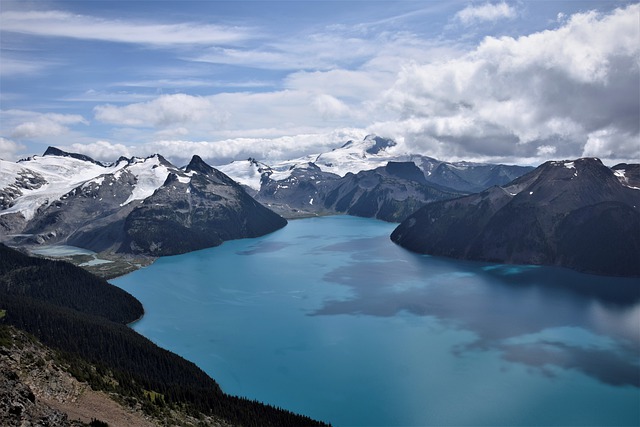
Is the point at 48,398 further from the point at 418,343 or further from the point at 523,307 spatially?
the point at 523,307

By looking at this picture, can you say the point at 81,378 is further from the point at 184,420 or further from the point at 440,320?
the point at 440,320

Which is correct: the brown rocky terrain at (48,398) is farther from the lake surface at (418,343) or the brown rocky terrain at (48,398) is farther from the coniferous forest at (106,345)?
the lake surface at (418,343)

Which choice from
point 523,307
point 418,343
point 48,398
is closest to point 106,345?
point 48,398

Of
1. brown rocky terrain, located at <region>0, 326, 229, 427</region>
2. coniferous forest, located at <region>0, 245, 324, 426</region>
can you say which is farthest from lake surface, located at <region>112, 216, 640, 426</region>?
brown rocky terrain, located at <region>0, 326, 229, 427</region>

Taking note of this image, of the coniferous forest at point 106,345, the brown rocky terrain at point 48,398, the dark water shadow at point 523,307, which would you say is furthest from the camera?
the dark water shadow at point 523,307

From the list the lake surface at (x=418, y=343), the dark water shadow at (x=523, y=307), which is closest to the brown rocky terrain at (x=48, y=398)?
the lake surface at (x=418, y=343)

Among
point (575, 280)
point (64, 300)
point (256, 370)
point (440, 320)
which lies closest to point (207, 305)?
point (64, 300)
